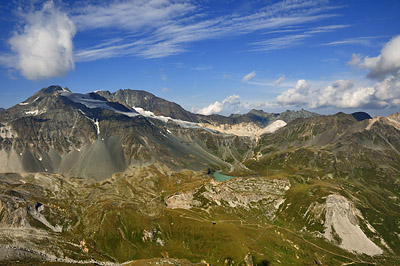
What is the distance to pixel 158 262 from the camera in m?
167

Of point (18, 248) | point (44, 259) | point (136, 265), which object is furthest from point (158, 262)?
point (18, 248)

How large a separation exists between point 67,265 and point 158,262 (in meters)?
54.1

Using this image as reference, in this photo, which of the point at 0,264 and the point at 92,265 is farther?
the point at 92,265

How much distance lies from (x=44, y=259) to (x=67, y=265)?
28978 mm

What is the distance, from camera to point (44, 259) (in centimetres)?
18662

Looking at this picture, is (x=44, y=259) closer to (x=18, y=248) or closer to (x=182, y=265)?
(x=18, y=248)

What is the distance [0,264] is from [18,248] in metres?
29.1

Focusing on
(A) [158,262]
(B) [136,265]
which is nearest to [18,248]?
(B) [136,265]

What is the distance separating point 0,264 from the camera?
160 meters

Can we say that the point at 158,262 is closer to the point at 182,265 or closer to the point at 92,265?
the point at 182,265

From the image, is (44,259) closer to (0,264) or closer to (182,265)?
(0,264)

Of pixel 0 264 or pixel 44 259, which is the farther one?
pixel 44 259

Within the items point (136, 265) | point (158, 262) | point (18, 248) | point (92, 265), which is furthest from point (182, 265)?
point (18, 248)

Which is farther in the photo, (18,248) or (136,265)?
(18,248)
